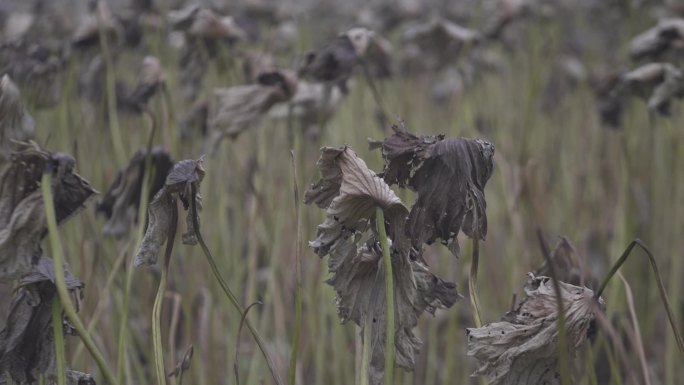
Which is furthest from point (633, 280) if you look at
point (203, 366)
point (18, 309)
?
point (18, 309)

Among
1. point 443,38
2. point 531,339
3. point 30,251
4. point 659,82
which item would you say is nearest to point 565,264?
point 531,339

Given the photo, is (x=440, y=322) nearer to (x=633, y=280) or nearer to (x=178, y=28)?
(x=633, y=280)

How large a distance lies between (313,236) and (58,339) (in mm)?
762

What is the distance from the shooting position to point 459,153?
50 cm

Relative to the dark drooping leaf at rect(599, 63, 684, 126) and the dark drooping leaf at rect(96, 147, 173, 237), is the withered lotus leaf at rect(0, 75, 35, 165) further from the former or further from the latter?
the dark drooping leaf at rect(599, 63, 684, 126)

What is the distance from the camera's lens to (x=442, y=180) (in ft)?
1.66

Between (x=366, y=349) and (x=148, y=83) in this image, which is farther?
(x=148, y=83)

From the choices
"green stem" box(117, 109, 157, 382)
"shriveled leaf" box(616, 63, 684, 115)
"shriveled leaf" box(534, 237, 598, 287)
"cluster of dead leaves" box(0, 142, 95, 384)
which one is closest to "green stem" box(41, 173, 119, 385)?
"cluster of dead leaves" box(0, 142, 95, 384)

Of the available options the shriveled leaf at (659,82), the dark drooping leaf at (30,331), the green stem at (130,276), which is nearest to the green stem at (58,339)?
the dark drooping leaf at (30,331)

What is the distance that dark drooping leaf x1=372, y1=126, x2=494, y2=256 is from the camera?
50cm

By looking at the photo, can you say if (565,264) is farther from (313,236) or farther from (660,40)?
(313,236)

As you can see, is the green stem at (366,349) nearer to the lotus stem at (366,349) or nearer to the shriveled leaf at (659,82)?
the lotus stem at (366,349)

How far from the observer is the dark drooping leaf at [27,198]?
50 cm

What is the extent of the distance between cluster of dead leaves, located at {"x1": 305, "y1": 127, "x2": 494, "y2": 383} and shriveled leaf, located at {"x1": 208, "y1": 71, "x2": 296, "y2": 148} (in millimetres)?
370
